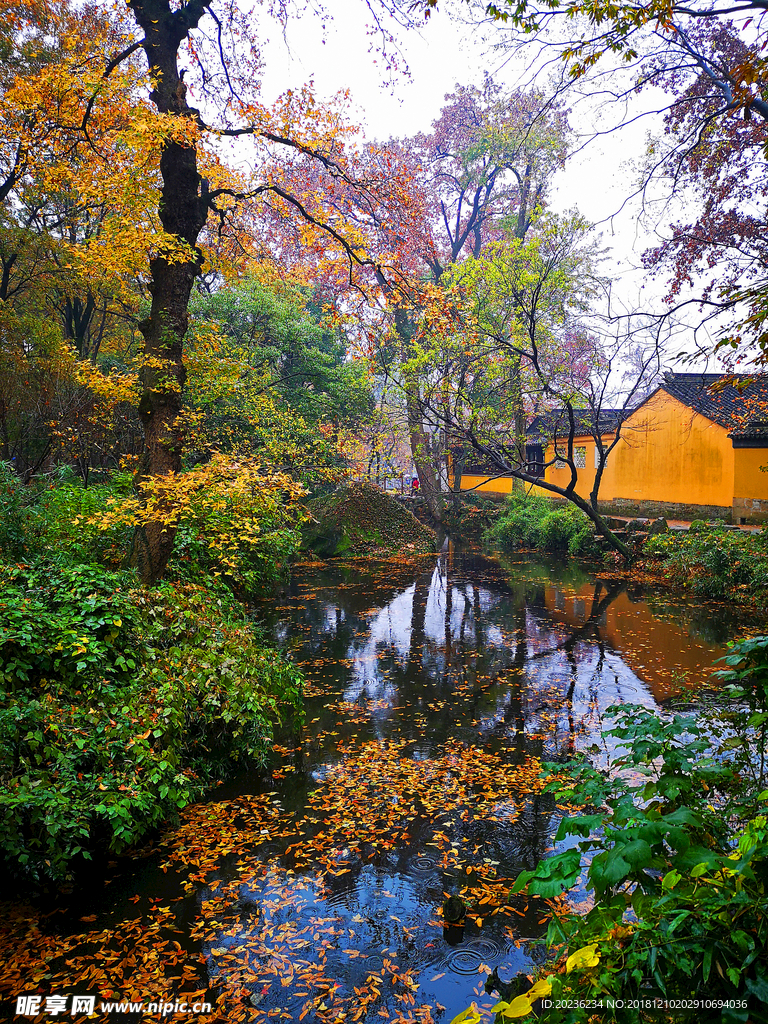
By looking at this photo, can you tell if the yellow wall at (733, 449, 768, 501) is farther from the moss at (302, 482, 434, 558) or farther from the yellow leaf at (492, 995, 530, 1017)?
the yellow leaf at (492, 995, 530, 1017)

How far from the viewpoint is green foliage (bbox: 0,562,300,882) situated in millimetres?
3283

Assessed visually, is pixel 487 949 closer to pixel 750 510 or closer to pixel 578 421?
pixel 750 510

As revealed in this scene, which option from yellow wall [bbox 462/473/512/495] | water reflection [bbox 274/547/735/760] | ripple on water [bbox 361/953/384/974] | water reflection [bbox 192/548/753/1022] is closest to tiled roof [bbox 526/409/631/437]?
yellow wall [bbox 462/473/512/495]

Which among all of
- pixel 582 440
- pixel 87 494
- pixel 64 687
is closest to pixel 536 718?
pixel 64 687

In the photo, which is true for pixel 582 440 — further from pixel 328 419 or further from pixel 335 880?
pixel 335 880

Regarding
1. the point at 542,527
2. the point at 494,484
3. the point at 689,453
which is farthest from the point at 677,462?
the point at 494,484

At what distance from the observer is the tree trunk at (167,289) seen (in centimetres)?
697

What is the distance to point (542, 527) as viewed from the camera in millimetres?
19312

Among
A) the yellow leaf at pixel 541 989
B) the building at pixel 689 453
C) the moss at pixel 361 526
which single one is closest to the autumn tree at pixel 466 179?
the moss at pixel 361 526

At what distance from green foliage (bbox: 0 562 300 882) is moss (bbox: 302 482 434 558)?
1115 centimetres

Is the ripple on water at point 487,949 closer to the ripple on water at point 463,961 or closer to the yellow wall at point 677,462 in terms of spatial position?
the ripple on water at point 463,961

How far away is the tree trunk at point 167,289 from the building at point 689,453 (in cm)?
915

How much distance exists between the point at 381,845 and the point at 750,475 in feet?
52.3

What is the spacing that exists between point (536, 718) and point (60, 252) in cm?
1548
